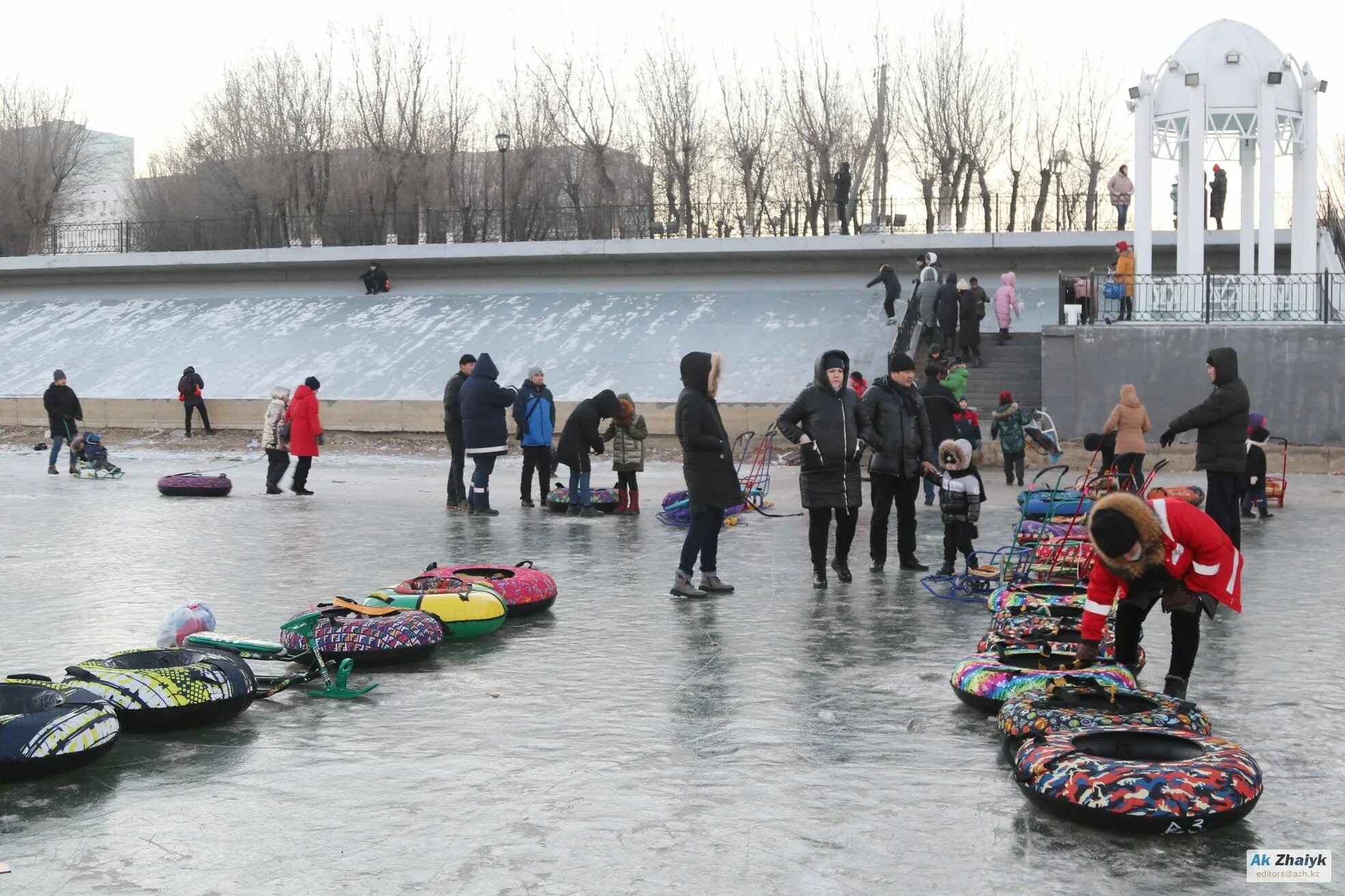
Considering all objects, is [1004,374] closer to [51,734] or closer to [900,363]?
[900,363]

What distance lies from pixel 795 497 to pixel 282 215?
33.7 meters

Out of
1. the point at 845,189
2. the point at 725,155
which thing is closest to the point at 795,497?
the point at 845,189

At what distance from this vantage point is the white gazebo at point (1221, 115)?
25094mm

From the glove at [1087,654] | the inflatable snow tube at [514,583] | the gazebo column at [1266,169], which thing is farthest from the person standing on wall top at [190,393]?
the glove at [1087,654]

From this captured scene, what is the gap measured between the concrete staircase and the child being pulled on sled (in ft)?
46.9

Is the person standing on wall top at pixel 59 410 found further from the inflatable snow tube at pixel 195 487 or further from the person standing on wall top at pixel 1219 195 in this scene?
the person standing on wall top at pixel 1219 195

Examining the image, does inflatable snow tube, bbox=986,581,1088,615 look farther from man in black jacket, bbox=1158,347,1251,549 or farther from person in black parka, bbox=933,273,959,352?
person in black parka, bbox=933,273,959,352

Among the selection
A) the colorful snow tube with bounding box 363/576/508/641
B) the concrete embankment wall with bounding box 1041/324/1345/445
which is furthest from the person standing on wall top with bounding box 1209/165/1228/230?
the colorful snow tube with bounding box 363/576/508/641

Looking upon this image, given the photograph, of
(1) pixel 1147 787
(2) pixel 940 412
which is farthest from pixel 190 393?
(1) pixel 1147 787

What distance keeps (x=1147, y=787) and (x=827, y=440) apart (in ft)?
18.4

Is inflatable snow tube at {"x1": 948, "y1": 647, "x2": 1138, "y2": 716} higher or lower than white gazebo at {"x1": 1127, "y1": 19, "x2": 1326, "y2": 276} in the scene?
lower

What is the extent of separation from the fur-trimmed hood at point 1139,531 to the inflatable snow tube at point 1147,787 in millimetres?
1042

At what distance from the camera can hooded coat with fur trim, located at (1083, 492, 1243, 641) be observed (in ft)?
21.3

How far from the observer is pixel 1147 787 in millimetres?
5223
